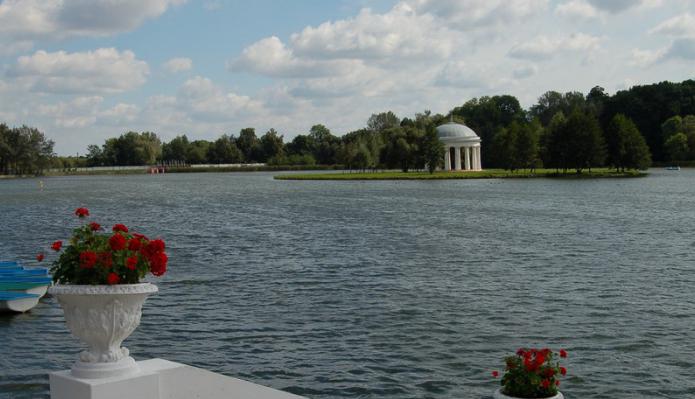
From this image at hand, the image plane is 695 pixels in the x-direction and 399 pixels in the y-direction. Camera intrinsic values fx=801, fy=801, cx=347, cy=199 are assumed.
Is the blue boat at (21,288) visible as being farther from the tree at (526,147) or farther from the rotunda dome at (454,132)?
the rotunda dome at (454,132)

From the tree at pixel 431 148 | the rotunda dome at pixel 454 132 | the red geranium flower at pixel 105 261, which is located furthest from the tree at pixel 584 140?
the red geranium flower at pixel 105 261

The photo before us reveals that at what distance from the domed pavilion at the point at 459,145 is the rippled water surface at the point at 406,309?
122022mm

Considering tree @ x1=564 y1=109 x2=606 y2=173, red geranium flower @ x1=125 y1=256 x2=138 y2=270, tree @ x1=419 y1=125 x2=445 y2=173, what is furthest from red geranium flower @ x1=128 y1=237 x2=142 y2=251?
tree @ x1=419 y1=125 x2=445 y2=173

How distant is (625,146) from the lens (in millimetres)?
153375

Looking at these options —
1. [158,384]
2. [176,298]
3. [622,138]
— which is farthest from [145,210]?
[622,138]

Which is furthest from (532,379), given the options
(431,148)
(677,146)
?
(677,146)

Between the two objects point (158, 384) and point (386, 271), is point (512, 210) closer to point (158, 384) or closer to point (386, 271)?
point (386, 271)

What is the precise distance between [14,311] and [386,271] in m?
15.5

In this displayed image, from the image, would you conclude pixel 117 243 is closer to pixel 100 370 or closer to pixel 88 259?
pixel 88 259

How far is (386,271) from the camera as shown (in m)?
35.0

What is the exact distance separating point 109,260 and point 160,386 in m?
1.59

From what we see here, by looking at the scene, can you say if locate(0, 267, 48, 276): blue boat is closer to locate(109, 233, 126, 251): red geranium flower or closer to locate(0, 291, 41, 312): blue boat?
locate(0, 291, 41, 312): blue boat

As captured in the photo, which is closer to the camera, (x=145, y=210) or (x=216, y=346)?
(x=216, y=346)

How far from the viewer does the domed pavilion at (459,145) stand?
588 ft
